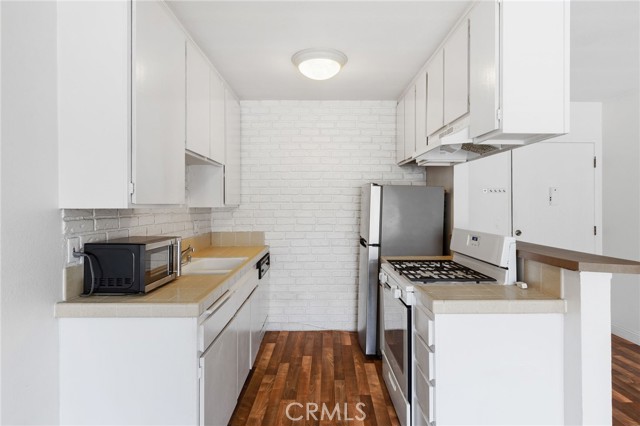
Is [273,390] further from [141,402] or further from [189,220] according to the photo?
[189,220]

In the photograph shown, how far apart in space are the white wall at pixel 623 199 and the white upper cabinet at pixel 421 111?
228cm

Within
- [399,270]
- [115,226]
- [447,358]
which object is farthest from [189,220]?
[447,358]

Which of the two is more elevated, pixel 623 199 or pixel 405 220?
pixel 623 199

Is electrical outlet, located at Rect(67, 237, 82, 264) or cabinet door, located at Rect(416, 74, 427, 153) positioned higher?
cabinet door, located at Rect(416, 74, 427, 153)

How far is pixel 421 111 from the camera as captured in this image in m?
2.92

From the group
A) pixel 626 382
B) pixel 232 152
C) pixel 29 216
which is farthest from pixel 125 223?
pixel 626 382

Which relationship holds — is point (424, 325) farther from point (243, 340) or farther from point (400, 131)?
point (400, 131)

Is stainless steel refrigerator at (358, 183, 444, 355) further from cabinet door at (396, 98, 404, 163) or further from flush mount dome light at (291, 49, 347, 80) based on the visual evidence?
flush mount dome light at (291, 49, 347, 80)

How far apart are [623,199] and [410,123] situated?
7.82ft

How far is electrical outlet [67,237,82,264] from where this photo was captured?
1.70m

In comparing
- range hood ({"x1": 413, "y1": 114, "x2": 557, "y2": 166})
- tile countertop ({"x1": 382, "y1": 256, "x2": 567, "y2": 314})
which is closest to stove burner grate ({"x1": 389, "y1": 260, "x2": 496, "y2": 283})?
tile countertop ({"x1": 382, "y1": 256, "x2": 567, "y2": 314})

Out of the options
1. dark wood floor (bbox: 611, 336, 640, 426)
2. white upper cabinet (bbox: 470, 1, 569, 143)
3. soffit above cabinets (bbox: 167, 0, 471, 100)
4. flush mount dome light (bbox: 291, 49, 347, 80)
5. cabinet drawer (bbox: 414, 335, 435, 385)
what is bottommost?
dark wood floor (bbox: 611, 336, 640, 426)

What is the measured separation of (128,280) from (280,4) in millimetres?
1662

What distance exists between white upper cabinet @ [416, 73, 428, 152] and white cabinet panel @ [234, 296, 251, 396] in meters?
1.80
